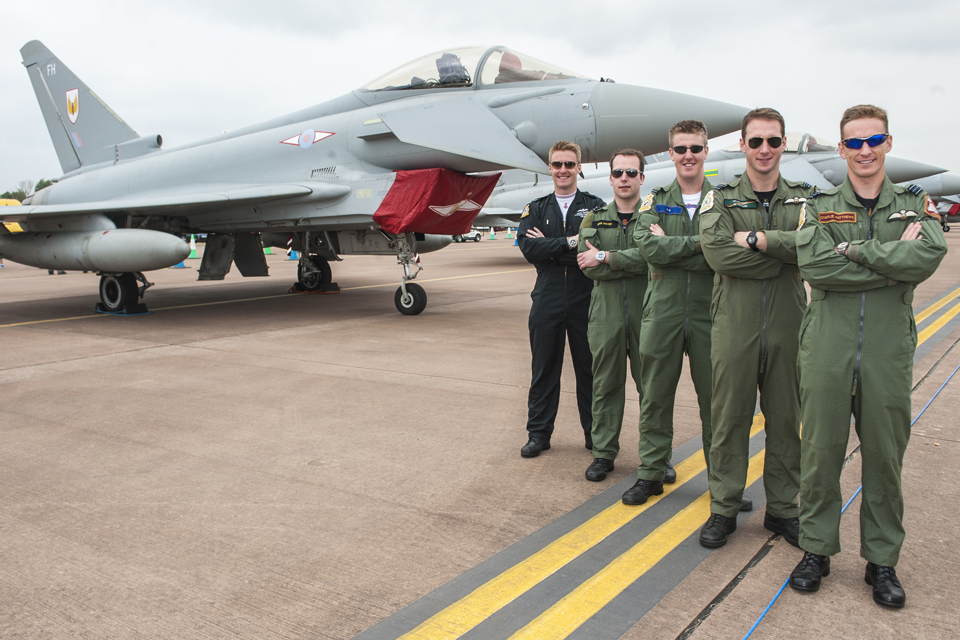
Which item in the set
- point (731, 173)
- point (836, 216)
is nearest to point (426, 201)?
point (836, 216)

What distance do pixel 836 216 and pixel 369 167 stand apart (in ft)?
26.6

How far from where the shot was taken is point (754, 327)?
2.82 meters

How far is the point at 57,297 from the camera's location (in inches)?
550

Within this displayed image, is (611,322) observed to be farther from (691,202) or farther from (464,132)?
(464,132)

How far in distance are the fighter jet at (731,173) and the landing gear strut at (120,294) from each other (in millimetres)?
8588

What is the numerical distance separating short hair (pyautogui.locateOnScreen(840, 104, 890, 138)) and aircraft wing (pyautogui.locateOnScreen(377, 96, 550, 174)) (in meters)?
6.08

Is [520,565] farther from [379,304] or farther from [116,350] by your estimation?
[379,304]

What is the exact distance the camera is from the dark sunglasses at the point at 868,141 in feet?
7.95

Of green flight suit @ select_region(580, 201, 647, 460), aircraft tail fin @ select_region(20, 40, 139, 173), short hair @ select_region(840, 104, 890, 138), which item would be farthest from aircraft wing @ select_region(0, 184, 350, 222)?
short hair @ select_region(840, 104, 890, 138)

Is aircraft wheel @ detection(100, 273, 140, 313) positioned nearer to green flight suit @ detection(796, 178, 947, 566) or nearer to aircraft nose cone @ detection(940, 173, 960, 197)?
green flight suit @ detection(796, 178, 947, 566)

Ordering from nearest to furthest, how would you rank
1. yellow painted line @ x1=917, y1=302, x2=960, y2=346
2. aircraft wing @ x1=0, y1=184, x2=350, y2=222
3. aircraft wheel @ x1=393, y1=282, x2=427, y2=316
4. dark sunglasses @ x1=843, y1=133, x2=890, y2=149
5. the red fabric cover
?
dark sunglasses @ x1=843, y1=133, x2=890, y2=149 < yellow painted line @ x1=917, y1=302, x2=960, y2=346 < the red fabric cover < aircraft wing @ x1=0, y1=184, x2=350, y2=222 < aircraft wheel @ x1=393, y1=282, x2=427, y2=316

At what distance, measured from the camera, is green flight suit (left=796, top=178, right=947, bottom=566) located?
94.0 inches

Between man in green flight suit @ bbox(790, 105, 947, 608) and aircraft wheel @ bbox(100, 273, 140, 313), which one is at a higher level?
man in green flight suit @ bbox(790, 105, 947, 608)

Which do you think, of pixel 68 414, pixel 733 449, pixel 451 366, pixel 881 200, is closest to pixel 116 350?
pixel 68 414
